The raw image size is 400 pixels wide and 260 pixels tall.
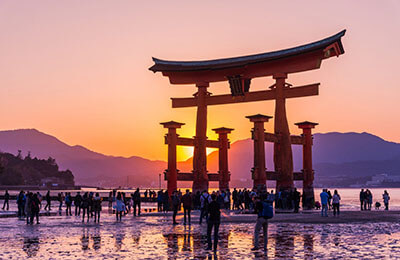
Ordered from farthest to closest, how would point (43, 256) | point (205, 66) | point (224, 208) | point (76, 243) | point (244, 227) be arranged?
1. point (205, 66)
2. point (224, 208)
3. point (244, 227)
4. point (76, 243)
5. point (43, 256)

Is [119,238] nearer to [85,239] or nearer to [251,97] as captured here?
[85,239]

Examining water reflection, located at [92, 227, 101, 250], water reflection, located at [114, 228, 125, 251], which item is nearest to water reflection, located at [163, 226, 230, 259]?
water reflection, located at [114, 228, 125, 251]

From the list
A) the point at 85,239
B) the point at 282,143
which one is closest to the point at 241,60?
the point at 282,143

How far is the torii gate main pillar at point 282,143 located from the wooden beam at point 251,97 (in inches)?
24.9

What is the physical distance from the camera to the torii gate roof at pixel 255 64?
36562 mm

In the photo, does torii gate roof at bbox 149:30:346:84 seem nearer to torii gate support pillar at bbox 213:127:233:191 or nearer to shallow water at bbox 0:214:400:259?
torii gate support pillar at bbox 213:127:233:191

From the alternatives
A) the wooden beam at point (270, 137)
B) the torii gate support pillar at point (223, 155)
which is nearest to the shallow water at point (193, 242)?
the wooden beam at point (270, 137)

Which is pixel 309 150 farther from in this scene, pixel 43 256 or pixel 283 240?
pixel 43 256

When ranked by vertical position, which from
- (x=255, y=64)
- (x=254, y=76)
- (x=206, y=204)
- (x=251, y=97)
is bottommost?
(x=206, y=204)

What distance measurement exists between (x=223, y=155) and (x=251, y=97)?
815cm

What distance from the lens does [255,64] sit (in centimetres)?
4003

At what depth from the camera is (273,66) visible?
39438 millimetres

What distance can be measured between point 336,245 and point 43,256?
8.58 metres

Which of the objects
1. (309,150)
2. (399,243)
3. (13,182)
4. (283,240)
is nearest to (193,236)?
(283,240)
